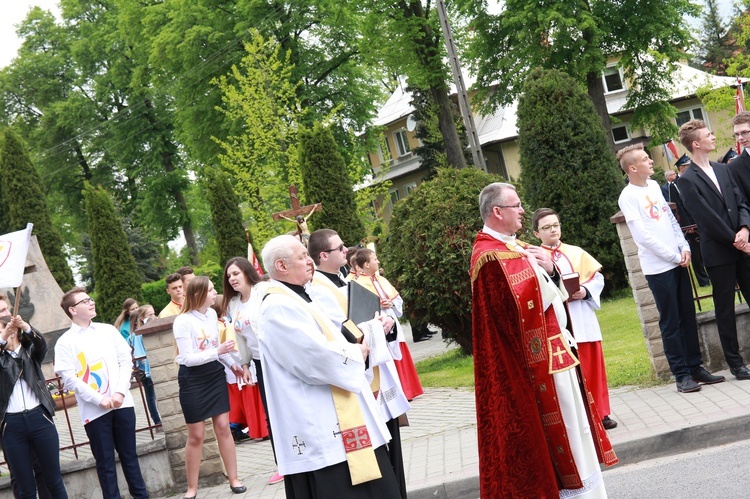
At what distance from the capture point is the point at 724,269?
345 inches

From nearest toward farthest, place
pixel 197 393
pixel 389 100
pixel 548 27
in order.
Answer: pixel 197 393 < pixel 548 27 < pixel 389 100

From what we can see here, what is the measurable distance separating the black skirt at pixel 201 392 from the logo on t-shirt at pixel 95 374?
0.71 metres

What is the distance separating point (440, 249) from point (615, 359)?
297cm

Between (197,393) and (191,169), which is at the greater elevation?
(191,169)

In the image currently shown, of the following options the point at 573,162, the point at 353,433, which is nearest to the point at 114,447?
the point at 353,433

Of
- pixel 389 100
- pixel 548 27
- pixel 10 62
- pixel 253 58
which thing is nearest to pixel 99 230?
pixel 253 58

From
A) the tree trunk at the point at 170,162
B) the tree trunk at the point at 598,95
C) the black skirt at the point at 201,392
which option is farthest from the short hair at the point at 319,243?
the tree trunk at the point at 170,162

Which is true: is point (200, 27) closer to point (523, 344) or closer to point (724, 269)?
point (724, 269)

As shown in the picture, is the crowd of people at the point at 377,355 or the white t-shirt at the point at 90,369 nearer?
the crowd of people at the point at 377,355

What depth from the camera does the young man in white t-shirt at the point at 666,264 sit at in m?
8.59

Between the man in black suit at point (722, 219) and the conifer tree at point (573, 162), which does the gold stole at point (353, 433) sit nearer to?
the man in black suit at point (722, 219)

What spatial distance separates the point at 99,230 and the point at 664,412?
25.5m

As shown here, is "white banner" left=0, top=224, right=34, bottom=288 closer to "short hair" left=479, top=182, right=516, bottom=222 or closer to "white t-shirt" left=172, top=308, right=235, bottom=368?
"white t-shirt" left=172, top=308, right=235, bottom=368

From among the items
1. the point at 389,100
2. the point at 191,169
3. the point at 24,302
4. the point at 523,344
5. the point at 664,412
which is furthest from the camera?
the point at 389,100
